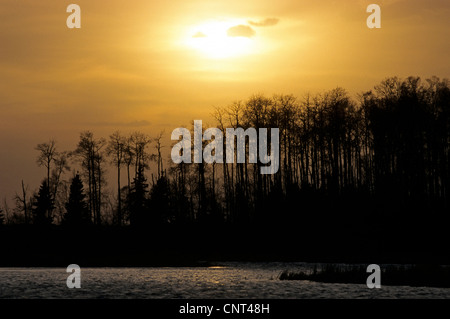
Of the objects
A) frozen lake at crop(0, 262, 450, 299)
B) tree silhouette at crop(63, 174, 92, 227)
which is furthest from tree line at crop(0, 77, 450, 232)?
frozen lake at crop(0, 262, 450, 299)

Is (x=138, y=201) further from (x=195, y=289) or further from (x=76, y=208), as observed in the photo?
(x=195, y=289)

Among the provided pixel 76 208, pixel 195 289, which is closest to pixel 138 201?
pixel 76 208

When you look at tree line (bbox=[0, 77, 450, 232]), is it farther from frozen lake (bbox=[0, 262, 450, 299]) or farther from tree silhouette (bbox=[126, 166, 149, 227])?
frozen lake (bbox=[0, 262, 450, 299])

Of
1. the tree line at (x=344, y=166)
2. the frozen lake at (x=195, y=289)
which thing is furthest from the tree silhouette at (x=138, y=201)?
the frozen lake at (x=195, y=289)

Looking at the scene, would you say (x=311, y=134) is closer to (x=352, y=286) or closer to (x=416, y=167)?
(x=416, y=167)

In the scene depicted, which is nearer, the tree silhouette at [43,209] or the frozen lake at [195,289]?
the frozen lake at [195,289]

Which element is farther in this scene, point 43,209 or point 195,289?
point 43,209

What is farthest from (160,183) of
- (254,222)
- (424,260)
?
(424,260)

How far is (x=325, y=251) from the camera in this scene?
216 feet

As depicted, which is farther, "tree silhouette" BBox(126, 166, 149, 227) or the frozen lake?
"tree silhouette" BBox(126, 166, 149, 227)

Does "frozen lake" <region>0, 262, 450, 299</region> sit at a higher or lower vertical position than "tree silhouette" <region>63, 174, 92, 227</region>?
lower

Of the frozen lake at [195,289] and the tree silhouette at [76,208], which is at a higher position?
the tree silhouette at [76,208]

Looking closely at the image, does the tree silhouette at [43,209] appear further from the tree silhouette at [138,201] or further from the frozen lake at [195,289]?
the frozen lake at [195,289]
